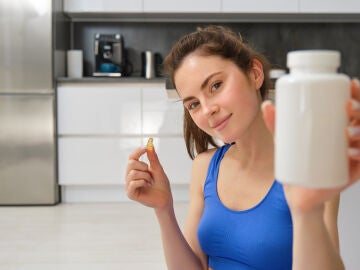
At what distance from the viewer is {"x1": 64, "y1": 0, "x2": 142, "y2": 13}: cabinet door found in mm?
3973

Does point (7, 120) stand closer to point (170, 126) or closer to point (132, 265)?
point (170, 126)

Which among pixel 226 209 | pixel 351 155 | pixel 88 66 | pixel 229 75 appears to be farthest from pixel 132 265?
pixel 88 66

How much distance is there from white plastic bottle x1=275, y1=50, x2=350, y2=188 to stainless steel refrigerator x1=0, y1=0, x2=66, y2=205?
138 inches

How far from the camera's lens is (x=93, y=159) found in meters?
→ 3.95

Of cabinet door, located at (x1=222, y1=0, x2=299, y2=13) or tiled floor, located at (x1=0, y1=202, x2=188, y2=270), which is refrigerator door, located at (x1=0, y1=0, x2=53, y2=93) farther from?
cabinet door, located at (x1=222, y1=0, x2=299, y2=13)

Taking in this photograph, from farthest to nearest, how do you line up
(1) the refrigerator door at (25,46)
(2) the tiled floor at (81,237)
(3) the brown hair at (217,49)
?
1. (1) the refrigerator door at (25,46)
2. (2) the tiled floor at (81,237)
3. (3) the brown hair at (217,49)

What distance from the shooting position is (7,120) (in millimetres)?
3836

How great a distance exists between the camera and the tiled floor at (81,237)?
2477mm

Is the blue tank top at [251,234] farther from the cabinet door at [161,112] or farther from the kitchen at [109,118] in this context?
the cabinet door at [161,112]

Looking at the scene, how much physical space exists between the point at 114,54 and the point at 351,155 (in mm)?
3855

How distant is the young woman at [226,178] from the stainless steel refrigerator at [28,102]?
287 centimetres

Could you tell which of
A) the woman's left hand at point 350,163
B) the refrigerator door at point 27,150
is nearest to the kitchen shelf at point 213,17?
the refrigerator door at point 27,150

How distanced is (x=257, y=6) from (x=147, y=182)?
10.7 ft

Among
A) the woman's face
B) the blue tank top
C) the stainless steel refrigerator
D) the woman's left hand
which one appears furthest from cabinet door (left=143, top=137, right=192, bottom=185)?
the woman's left hand
